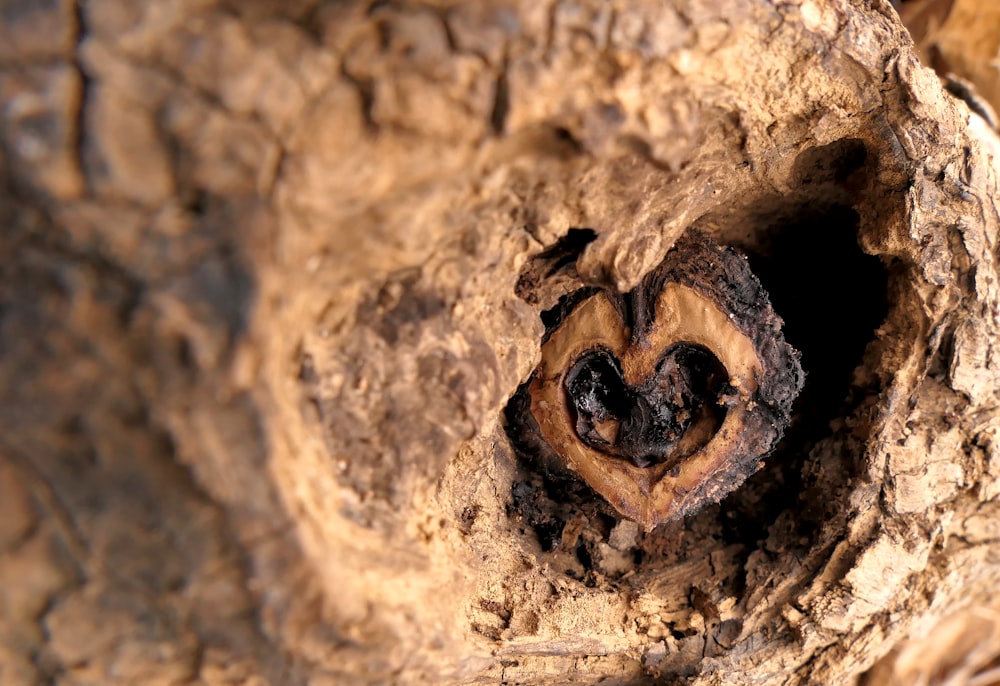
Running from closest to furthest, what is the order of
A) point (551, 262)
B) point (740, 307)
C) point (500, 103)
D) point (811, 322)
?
point (500, 103)
point (551, 262)
point (740, 307)
point (811, 322)

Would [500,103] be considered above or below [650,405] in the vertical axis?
above

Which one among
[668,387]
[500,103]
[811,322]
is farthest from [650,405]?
[500,103]

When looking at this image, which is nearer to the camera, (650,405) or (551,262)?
(551,262)

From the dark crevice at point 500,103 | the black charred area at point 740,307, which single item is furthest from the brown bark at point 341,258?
the black charred area at point 740,307

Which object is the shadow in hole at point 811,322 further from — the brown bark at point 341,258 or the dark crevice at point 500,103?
the dark crevice at point 500,103

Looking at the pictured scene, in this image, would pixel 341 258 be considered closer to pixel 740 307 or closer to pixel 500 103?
pixel 500 103

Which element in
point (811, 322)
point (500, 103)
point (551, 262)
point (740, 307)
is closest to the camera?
point (500, 103)

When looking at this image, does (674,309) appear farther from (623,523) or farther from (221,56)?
(221,56)

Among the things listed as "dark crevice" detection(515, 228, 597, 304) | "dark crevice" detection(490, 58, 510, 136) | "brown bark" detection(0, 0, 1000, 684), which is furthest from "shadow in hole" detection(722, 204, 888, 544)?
"dark crevice" detection(490, 58, 510, 136)
